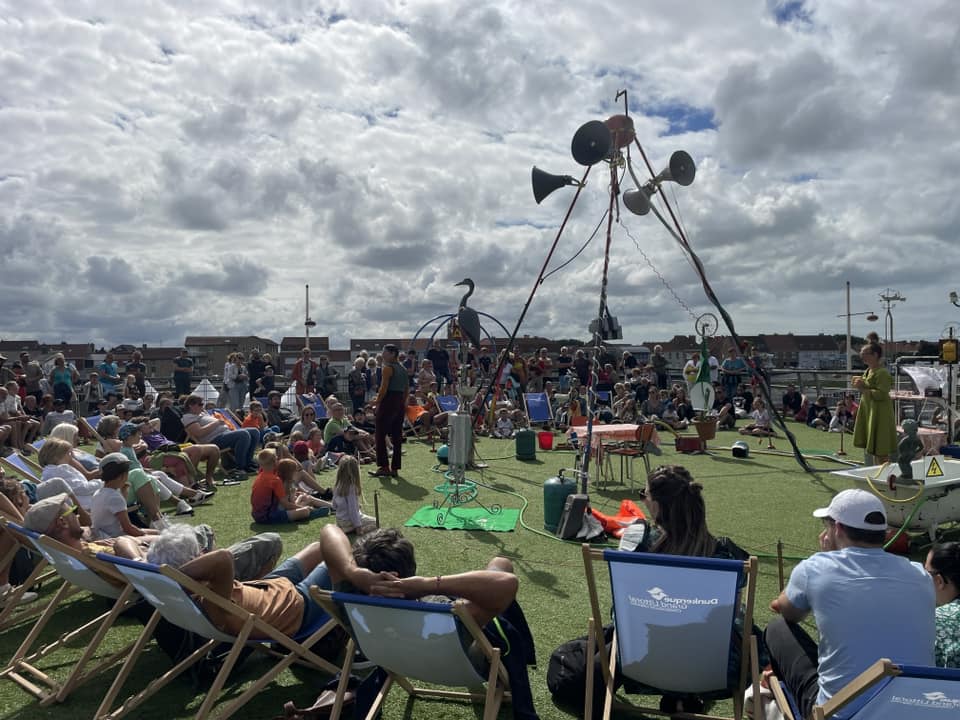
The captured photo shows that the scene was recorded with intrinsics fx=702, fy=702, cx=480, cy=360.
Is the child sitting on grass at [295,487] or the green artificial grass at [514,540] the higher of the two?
the child sitting on grass at [295,487]

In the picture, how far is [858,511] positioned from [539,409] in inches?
569

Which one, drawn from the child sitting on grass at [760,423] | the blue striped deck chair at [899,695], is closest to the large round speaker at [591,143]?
the blue striped deck chair at [899,695]

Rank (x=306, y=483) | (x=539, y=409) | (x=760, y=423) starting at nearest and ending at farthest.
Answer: (x=306, y=483)
(x=760, y=423)
(x=539, y=409)

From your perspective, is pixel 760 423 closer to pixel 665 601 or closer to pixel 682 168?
pixel 682 168

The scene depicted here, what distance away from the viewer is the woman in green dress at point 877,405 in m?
8.52

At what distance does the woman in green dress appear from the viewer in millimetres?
8523

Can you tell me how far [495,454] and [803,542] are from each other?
6850mm

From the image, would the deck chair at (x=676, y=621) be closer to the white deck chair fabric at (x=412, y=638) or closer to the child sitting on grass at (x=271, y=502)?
the white deck chair fabric at (x=412, y=638)

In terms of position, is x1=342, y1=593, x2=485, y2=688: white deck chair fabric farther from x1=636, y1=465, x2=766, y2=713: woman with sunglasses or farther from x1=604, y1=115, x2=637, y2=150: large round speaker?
x1=604, y1=115, x2=637, y2=150: large round speaker

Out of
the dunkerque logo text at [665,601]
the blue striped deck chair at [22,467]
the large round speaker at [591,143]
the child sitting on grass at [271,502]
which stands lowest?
the child sitting on grass at [271,502]

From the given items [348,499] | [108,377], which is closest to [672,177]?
[348,499]

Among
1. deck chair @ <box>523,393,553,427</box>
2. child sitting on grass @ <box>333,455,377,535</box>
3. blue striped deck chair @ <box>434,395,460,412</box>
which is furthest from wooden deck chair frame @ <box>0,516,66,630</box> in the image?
deck chair @ <box>523,393,553,427</box>

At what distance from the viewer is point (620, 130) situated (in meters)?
9.00

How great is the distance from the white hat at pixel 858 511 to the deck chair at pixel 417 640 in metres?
1.53
